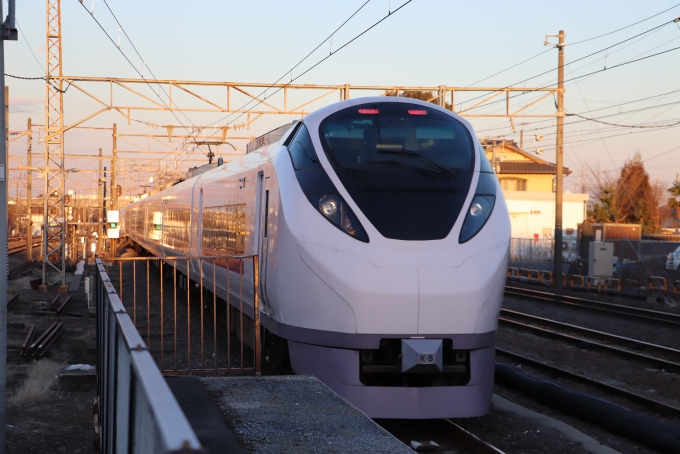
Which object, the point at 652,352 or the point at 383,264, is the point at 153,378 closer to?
the point at 383,264

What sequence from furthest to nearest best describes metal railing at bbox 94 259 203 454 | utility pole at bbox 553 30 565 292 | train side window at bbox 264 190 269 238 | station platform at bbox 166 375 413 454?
utility pole at bbox 553 30 565 292 < train side window at bbox 264 190 269 238 < station platform at bbox 166 375 413 454 < metal railing at bbox 94 259 203 454

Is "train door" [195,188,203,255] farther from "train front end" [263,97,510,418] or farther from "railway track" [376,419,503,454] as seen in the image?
"railway track" [376,419,503,454]

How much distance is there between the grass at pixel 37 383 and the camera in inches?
366

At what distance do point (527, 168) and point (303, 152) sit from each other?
2220 inches

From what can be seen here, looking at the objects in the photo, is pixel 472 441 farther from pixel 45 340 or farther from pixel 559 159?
pixel 559 159

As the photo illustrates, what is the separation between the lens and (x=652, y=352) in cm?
1384

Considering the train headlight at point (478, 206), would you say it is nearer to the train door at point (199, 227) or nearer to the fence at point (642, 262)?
the train door at point (199, 227)

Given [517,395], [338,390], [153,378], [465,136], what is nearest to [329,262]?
[338,390]

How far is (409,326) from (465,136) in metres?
2.40

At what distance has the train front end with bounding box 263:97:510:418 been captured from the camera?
721 centimetres

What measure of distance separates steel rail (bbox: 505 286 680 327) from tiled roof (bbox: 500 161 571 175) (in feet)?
122

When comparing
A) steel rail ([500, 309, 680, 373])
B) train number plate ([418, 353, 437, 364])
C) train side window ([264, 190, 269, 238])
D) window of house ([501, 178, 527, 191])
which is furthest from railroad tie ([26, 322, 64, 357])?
window of house ([501, 178, 527, 191])

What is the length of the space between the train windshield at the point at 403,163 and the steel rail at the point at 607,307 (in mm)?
10628

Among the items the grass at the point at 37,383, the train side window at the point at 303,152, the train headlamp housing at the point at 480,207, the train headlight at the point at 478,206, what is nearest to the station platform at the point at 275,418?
the train headlamp housing at the point at 480,207
